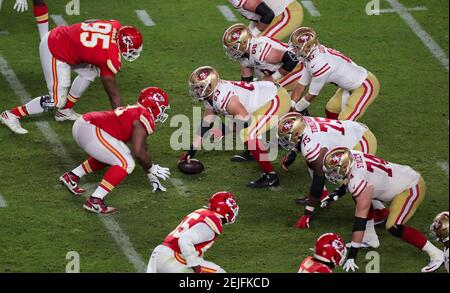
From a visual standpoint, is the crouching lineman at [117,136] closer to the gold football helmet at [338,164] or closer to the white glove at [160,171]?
the white glove at [160,171]

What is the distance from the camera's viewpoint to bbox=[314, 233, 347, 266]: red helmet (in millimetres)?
10242

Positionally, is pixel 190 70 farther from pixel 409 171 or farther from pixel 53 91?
pixel 409 171

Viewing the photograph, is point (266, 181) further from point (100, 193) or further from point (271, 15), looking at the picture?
point (271, 15)

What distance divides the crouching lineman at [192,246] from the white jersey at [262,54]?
2842mm

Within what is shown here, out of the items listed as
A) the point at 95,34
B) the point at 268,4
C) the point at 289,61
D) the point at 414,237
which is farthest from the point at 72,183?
the point at 414,237

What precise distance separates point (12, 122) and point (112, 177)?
187 centimetres

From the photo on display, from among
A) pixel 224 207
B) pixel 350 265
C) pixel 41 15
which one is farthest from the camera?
pixel 41 15

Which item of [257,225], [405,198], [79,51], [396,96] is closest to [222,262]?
[257,225]

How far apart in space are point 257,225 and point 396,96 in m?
3.24

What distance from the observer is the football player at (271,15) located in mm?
13761

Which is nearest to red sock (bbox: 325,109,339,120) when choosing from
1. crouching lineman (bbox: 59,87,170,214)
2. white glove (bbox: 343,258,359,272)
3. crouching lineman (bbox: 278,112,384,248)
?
crouching lineman (bbox: 278,112,384,248)

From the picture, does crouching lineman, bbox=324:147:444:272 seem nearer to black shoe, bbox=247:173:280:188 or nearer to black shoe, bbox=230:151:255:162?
black shoe, bbox=247:173:280:188

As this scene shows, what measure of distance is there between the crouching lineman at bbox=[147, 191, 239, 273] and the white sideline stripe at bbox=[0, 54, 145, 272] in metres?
0.74

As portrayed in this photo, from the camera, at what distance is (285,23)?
14047mm
